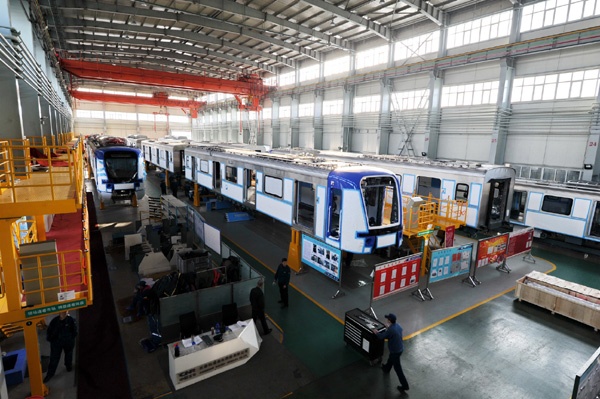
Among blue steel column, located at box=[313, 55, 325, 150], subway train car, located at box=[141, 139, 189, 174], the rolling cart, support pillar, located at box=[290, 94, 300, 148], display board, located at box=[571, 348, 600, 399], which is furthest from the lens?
support pillar, located at box=[290, 94, 300, 148]

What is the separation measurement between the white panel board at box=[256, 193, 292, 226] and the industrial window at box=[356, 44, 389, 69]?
17.7 meters

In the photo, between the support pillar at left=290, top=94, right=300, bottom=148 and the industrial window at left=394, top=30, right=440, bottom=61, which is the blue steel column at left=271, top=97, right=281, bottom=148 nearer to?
the support pillar at left=290, top=94, right=300, bottom=148

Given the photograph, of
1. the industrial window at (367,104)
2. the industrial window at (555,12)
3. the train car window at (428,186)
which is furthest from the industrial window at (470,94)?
the train car window at (428,186)

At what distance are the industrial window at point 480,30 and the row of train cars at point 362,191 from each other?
941 cm

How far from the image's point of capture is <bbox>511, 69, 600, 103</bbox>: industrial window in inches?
634

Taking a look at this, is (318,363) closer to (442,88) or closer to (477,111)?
(477,111)

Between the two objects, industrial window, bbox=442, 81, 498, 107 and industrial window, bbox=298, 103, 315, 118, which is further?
industrial window, bbox=298, 103, 315, 118

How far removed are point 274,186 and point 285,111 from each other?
26122 millimetres

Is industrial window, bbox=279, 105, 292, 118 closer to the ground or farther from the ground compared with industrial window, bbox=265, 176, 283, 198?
farther from the ground

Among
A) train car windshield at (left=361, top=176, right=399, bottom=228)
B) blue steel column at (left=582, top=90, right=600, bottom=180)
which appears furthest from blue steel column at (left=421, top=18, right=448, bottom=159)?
train car windshield at (left=361, top=176, right=399, bottom=228)

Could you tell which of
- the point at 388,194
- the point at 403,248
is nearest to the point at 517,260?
the point at 403,248

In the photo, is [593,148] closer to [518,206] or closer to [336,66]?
[518,206]

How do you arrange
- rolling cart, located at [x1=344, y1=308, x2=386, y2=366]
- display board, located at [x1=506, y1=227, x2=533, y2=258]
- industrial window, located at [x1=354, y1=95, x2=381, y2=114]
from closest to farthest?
rolling cart, located at [x1=344, y1=308, x2=386, y2=366] → display board, located at [x1=506, y1=227, x2=533, y2=258] → industrial window, located at [x1=354, y1=95, x2=381, y2=114]

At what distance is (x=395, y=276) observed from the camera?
350 inches
